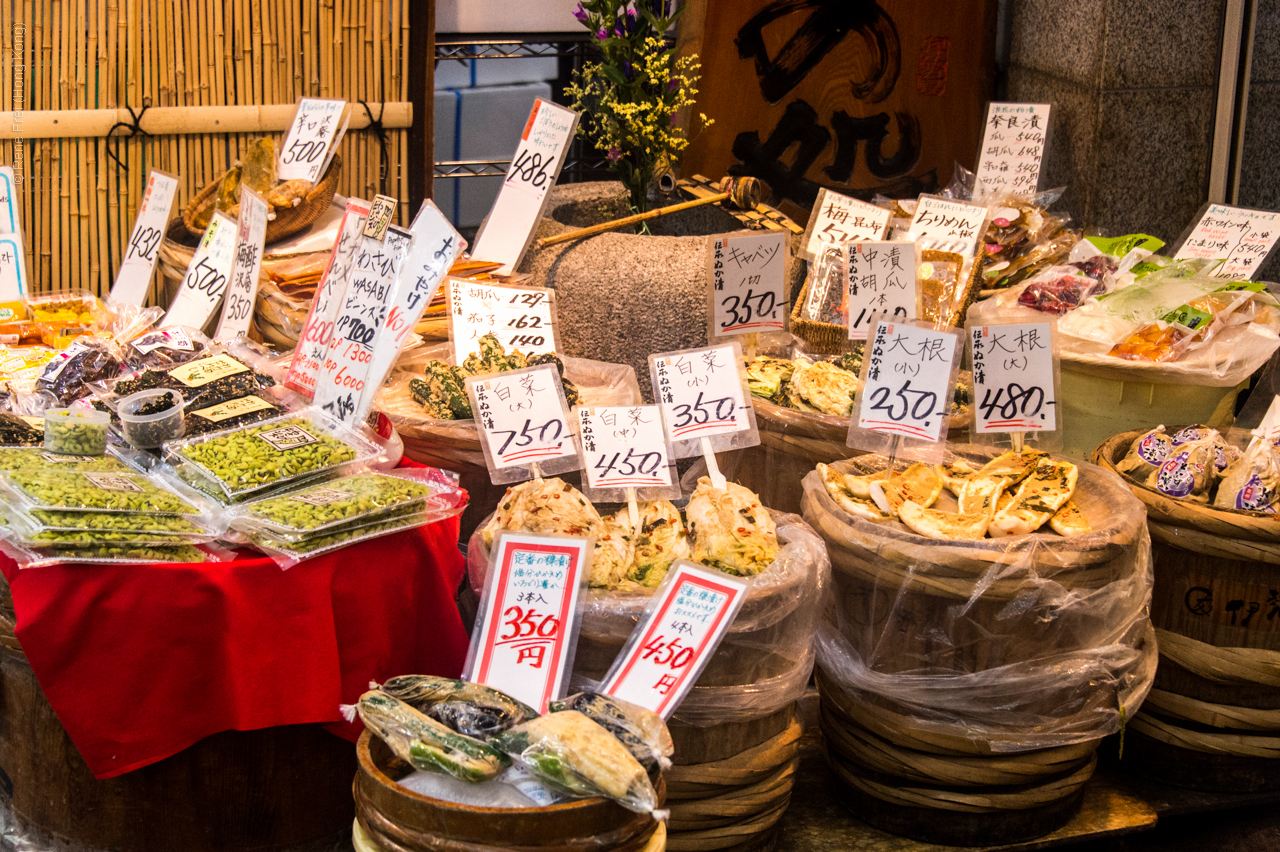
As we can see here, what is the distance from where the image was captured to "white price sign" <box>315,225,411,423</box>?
2367 millimetres

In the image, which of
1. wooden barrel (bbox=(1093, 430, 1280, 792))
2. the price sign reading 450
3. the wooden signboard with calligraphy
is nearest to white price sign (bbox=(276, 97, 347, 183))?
the wooden signboard with calligraphy

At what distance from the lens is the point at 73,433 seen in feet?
7.03

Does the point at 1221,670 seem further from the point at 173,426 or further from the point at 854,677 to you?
the point at 173,426

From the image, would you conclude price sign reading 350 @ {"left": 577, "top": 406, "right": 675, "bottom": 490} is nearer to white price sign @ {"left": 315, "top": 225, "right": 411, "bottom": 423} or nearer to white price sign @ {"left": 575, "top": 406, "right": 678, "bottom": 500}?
white price sign @ {"left": 575, "top": 406, "right": 678, "bottom": 500}

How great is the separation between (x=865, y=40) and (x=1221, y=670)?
302 cm

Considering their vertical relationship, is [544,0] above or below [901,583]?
above

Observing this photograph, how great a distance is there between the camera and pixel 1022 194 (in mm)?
4266

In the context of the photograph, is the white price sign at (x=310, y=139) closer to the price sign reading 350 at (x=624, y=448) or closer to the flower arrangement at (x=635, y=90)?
the flower arrangement at (x=635, y=90)

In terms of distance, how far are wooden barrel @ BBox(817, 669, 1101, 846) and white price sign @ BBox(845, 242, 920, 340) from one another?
107 cm

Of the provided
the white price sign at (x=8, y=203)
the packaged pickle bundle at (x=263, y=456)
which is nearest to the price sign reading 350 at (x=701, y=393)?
the packaged pickle bundle at (x=263, y=456)

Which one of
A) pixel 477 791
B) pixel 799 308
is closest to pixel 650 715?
pixel 477 791

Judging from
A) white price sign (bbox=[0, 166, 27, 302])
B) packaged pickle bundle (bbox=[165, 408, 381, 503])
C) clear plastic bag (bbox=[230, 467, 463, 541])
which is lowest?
clear plastic bag (bbox=[230, 467, 463, 541])

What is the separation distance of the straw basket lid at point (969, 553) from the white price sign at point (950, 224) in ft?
4.97

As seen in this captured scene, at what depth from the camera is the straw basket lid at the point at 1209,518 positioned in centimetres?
221
